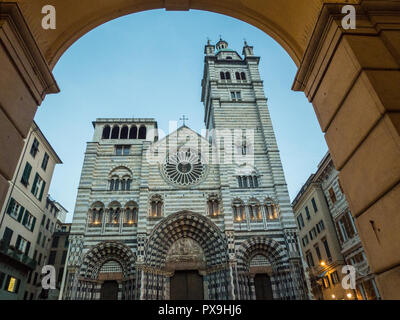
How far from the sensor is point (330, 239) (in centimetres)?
2356

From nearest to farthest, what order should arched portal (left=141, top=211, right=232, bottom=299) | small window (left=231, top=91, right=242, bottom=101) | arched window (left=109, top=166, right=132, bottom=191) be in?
arched portal (left=141, top=211, right=232, bottom=299)
arched window (left=109, top=166, right=132, bottom=191)
small window (left=231, top=91, right=242, bottom=101)

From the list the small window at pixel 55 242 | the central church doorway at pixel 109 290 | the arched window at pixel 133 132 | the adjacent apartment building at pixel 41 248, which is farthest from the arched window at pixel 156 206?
the small window at pixel 55 242

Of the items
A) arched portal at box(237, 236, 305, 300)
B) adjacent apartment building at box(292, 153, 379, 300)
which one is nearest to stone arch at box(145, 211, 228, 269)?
arched portal at box(237, 236, 305, 300)

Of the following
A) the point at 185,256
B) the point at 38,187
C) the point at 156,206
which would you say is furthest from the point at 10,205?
the point at 185,256

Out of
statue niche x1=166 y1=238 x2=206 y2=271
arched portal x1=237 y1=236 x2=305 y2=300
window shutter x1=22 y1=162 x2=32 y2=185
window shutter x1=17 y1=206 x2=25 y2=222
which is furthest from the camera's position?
window shutter x1=22 y1=162 x2=32 y2=185

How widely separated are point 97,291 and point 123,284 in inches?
79.9

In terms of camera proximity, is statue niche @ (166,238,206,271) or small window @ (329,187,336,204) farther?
small window @ (329,187,336,204)

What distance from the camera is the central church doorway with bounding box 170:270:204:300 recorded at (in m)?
20.7

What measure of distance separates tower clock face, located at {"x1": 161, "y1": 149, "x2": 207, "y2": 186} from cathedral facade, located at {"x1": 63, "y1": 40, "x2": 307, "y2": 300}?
10 cm

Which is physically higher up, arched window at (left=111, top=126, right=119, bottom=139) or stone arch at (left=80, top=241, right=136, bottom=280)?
arched window at (left=111, top=126, right=119, bottom=139)

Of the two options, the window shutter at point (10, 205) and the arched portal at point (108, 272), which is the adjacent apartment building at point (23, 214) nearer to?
the window shutter at point (10, 205)

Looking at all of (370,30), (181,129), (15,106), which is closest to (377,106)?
(370,30)

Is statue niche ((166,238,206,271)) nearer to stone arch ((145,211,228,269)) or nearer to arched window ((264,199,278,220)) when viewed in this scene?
stone arch ((145,211,228,269))

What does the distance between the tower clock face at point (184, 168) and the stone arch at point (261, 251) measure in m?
7.21
